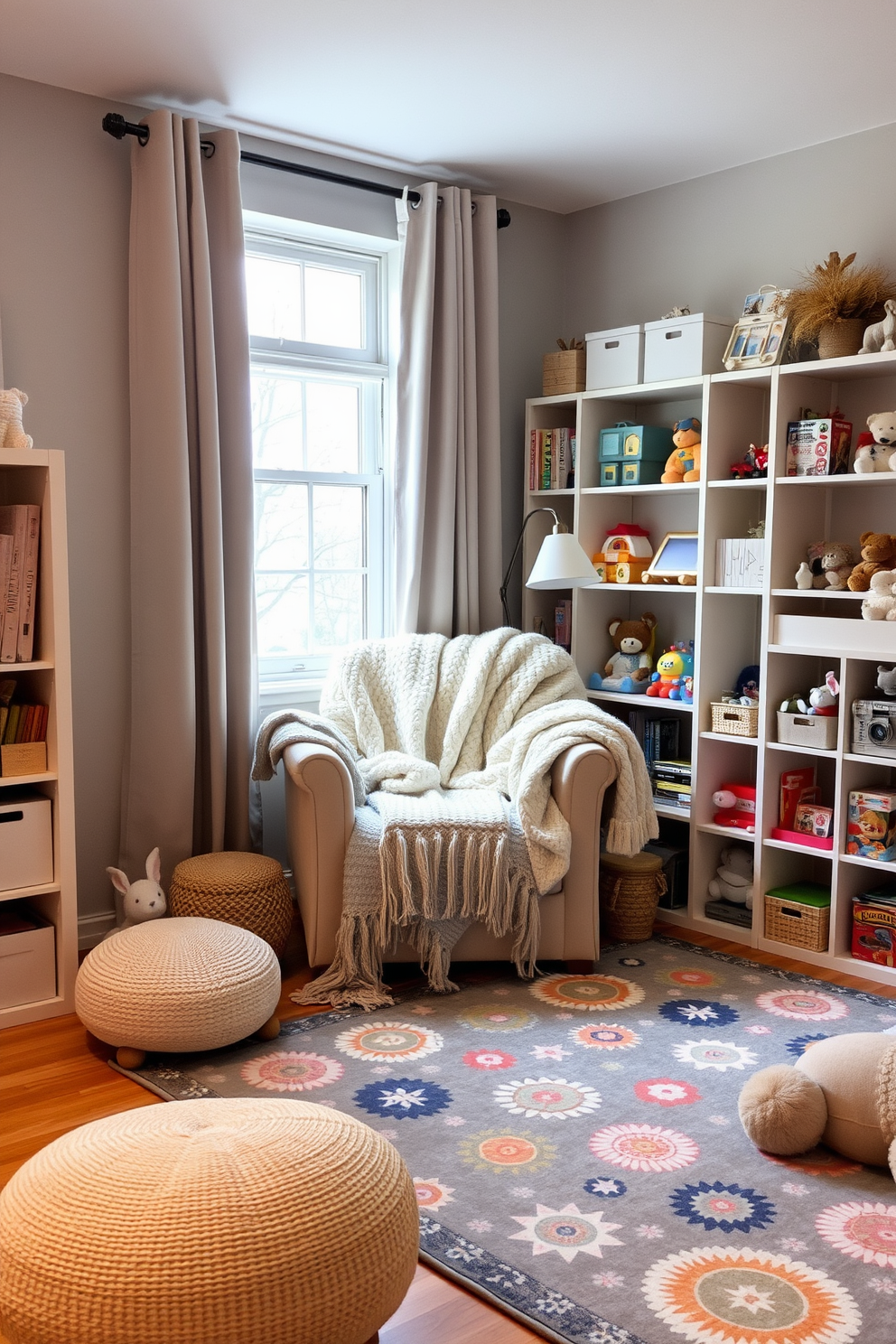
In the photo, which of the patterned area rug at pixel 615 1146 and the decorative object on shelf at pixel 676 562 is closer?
the patterned area rug at pixel 615 1146

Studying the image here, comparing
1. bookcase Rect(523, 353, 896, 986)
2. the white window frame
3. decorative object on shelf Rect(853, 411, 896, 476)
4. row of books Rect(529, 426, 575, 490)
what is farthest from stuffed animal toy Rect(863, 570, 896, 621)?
the white window frame

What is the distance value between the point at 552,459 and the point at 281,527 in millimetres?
1033

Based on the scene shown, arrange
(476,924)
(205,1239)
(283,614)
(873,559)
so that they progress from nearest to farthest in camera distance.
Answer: (205,1239) < (476,924) < (873,559) < (283,614)

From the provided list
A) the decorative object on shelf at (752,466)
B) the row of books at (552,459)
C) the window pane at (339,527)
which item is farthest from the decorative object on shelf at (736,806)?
the window pane at (339,527)

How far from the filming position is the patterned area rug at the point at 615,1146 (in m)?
1.86

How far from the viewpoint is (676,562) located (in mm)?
3908

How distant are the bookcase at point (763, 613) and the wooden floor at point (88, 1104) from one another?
41 centimetres

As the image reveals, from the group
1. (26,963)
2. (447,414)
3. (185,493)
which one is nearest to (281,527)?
(185,493)

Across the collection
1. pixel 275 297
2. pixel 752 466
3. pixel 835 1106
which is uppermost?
pixel 275 297

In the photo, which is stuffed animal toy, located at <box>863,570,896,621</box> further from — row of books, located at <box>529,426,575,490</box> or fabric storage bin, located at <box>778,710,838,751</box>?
row of books, located at <box>529,426,575,490</box>

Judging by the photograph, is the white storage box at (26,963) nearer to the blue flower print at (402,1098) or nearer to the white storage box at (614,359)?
the blue flower print at (402,1098)

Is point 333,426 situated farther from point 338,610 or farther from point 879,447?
point 879,447

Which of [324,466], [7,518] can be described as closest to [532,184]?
[324,466]

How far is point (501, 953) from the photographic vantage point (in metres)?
3.26
